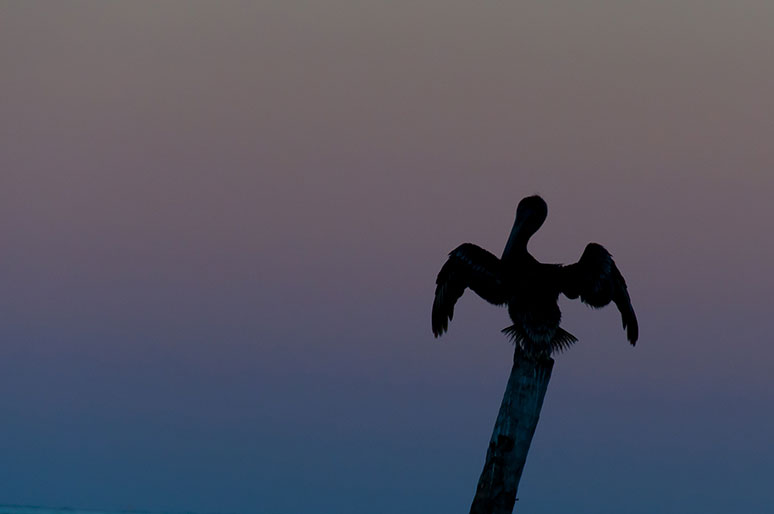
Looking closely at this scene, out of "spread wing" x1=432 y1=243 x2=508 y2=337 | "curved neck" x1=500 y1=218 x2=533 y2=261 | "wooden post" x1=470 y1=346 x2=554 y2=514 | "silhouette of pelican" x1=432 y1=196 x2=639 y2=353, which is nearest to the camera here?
"wooden post" x1=470 y1=346 x2=554 y2=514

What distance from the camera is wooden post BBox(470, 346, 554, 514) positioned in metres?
7.27

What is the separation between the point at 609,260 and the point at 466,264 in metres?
1.38

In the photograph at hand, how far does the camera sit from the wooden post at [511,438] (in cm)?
727

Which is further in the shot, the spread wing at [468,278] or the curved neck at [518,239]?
the curved neck at [518,239]

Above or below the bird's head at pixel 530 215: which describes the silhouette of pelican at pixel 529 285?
below

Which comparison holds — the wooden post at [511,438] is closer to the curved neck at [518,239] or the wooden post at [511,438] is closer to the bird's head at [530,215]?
the curved neck at [518,239]

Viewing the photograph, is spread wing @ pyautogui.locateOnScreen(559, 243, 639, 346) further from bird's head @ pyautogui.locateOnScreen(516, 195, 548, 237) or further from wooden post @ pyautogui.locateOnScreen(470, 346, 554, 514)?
wooden post @ pyautogui.locateOnScreen(470, 346, 554, 514)

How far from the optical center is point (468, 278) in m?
7.93

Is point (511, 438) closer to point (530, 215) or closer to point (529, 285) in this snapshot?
point (529, 285)

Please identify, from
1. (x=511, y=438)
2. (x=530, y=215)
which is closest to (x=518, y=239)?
(x=530, y=215)

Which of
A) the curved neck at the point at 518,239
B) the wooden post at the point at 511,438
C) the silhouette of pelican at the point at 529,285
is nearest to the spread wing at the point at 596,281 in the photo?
the silhouette of pelican at the point at 529,285

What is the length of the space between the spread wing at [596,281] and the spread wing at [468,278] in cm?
60

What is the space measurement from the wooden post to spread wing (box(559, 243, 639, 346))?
88 centimetres

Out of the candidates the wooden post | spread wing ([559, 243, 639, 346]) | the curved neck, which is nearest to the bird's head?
the curved neck
